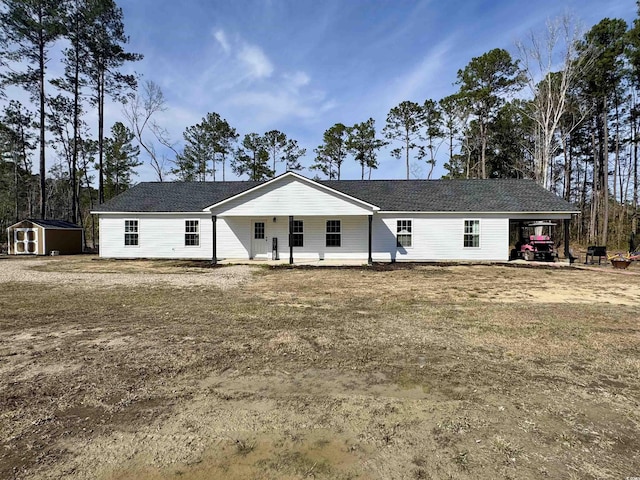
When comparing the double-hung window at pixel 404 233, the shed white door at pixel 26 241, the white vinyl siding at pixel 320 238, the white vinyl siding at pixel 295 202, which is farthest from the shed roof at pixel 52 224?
the double-hung window at pixel 404 233

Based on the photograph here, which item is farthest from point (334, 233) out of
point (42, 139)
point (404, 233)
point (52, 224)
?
point (42, 139)

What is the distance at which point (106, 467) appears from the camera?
237 cm

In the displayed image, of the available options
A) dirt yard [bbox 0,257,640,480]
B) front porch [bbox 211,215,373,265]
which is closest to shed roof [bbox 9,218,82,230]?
front porch [bbox 211,215,373,265]

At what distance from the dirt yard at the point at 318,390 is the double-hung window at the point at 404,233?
33.5 feet

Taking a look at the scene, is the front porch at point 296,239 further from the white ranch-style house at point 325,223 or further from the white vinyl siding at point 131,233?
the white vinyl siding at point 131,233

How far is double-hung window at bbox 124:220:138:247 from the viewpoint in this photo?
19234 millimetres

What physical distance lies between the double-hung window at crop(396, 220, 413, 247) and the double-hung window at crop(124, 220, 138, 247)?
14495 mm

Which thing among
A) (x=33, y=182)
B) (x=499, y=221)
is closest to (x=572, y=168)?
(x=499, y=221)

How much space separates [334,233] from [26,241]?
20.4m

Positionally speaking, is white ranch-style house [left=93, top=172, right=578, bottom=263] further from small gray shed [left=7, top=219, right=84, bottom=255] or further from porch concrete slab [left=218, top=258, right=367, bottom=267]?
small gray shed [left=7, top=219, right=84, bottom=255]

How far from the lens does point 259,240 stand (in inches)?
729

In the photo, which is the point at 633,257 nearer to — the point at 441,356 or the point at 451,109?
the point at 441,356

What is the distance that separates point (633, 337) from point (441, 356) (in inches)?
134

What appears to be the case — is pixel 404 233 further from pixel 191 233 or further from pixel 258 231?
pixel 191 233
